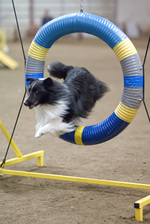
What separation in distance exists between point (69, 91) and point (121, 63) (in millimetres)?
478

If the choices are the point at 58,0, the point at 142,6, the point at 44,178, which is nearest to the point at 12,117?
the point at 44,178

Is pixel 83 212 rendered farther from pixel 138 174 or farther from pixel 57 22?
pixel 57 22

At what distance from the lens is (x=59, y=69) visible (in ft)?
11.7

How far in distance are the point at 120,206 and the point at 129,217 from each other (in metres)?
0.20

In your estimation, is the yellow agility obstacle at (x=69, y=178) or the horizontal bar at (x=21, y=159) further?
the horizontal bar at (x=21, y=159)

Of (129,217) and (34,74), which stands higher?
(34,74)

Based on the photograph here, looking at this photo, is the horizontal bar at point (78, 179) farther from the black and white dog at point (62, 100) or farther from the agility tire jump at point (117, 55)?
the black and white dog at point (62, 100)

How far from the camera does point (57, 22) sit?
10.9 ft

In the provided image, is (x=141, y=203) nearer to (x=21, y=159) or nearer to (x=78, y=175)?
(x=78, y=175)

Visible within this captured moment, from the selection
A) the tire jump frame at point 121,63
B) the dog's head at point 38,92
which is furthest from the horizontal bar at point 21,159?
the dog's head at point 38,92

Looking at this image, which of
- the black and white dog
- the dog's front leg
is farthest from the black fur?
the dog's front leg

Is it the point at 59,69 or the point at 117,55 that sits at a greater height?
the point at 117,55

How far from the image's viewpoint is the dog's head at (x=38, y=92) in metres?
3.00

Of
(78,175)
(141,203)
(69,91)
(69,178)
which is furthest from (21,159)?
(141,203)
